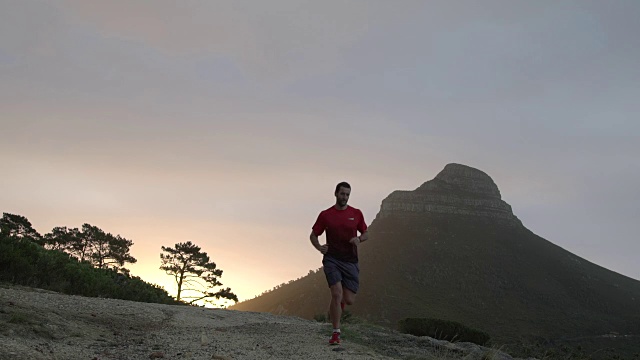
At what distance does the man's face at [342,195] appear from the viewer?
7695 mm

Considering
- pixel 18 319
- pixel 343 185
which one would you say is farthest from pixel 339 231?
pixel 18 319

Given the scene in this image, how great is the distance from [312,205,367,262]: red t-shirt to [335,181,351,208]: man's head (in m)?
0.16

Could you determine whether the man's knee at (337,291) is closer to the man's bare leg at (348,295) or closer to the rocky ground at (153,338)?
the man's bare leg at (348,295)

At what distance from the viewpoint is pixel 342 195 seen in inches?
303

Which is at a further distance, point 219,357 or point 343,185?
point 343,185

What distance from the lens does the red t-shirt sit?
25.0 ft

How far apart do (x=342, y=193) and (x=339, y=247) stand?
0.81m

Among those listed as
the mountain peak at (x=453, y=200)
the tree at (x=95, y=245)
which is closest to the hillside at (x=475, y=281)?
the mountain peak at (x=453, y=200)

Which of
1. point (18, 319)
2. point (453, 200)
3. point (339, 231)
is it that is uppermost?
point (453, 200)

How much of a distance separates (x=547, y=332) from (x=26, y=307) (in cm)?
6131

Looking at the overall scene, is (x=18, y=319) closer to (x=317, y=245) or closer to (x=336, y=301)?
(x=317, y=245)

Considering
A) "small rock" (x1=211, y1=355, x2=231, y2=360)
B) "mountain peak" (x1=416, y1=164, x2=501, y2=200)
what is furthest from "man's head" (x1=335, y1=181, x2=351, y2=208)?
"mountain peak" (x1=416, y1=164, x2=501, y2=200)

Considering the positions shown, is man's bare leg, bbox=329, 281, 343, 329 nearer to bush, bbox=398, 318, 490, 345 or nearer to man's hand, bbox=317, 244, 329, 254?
man's hand, bbox=317, 244, 329, 254

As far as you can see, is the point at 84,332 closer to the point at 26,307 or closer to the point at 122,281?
the point at 26,307
